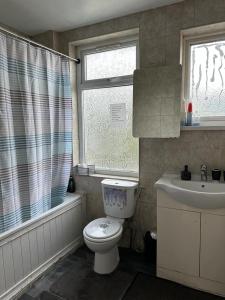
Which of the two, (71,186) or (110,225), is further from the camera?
(71,186)

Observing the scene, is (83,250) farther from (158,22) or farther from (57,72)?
(158,22)

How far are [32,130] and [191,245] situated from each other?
1650mm

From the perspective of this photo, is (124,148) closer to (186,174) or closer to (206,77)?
(186,174)

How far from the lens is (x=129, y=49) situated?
2.35 metres

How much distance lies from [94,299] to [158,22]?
7.82 feet

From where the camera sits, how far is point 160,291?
1.81 m

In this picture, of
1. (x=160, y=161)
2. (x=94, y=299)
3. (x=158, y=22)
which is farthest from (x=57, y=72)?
(x=94, y=299)

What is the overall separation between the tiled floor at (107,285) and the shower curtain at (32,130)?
0.57 metres

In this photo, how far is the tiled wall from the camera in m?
1.91

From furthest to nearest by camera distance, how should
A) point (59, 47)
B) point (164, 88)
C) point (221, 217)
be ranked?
point (59, 47), point (164, 88), point (221, 217)

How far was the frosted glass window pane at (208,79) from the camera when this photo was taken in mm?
2023

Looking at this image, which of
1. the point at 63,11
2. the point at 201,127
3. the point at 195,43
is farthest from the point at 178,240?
the point at 63,11

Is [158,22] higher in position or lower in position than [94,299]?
higher

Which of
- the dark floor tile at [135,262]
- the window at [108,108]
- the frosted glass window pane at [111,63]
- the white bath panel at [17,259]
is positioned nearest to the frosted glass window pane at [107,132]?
the window at [108,108]
